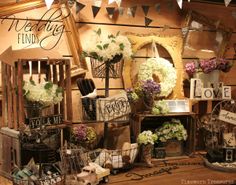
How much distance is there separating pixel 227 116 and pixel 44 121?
47.4 inches

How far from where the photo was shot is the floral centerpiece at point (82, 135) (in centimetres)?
219

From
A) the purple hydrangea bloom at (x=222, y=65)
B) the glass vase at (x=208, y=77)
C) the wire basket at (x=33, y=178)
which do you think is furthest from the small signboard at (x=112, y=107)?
the purple hydrangea bloom at (x=222, y=65)

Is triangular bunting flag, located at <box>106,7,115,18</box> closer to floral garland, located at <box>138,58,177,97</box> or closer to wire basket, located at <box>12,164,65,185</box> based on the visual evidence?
floral garland, located at <box>138,58,177,97</box>

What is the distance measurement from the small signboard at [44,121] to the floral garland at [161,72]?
71 cm

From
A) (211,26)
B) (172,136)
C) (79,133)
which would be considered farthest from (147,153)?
(211,26)

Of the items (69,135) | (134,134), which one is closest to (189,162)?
(134,134)

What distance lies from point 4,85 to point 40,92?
279 mm

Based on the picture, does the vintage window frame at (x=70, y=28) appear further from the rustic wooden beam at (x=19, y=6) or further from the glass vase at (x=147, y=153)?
the glass vase at (x=147, y=153)

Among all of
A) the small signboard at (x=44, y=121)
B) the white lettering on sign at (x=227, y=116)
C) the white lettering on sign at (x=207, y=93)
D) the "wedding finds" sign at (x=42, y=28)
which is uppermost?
the "wedding finds" sign at (x=42, y=28)

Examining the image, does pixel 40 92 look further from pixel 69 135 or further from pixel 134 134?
pixel 134 134

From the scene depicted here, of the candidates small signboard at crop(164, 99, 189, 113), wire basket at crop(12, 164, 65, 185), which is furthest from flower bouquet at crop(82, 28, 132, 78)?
Answer: wire basket at crop(12, 164, 65, 185)

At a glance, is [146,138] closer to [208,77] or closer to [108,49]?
[108,49]

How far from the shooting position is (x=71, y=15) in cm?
233

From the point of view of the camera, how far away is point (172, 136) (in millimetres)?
2430
